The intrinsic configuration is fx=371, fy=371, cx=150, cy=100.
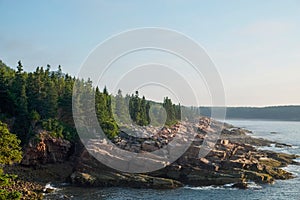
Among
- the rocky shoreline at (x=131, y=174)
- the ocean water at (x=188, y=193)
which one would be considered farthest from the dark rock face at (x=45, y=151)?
the ocean water at (x=188, y=193)

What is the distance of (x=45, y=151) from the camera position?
71688mm

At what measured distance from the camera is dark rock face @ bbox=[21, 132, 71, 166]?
69125 millimetres

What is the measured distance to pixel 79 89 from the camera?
10150 cm

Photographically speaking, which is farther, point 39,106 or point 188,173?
→ point 39,106

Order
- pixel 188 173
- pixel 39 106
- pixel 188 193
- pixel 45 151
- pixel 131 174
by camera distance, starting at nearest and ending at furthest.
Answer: pixel 188 193
pixel 131 174
pixel 188 173
pixel 45 151
pixel 39 106

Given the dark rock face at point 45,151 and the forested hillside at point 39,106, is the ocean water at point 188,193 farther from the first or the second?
the forested hillside at point 39,106

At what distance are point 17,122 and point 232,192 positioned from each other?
4661cm

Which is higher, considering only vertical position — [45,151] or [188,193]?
[45,151]

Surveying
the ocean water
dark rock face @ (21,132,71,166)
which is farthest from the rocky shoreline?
the ocean water

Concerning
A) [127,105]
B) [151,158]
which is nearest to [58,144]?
[151,158]

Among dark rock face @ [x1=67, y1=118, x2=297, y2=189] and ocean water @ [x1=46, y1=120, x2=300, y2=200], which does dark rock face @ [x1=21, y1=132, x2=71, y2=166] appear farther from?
ocean water @ [x1=46, y1=120, x2=300, y2=200]

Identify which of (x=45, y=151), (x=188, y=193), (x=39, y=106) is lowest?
(x=188, y=193)

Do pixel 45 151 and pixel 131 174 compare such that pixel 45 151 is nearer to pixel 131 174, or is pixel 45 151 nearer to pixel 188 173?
pixel 131 174

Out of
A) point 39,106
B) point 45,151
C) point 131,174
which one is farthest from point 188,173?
point 39,106
